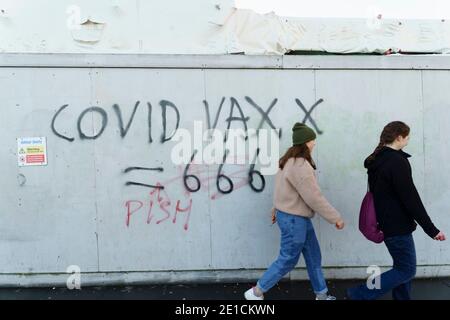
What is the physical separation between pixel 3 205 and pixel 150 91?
6.21ft

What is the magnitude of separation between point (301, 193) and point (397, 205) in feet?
2.52

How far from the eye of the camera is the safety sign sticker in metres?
4.68

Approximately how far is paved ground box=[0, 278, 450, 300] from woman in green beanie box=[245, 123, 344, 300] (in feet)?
1.95

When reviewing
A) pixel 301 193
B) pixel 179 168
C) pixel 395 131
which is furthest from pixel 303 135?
pixel 179 168

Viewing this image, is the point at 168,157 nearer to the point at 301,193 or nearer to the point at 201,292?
the point at 201,292

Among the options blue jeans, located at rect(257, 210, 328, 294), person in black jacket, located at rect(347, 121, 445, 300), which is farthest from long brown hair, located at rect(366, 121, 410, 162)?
blue jeans, located at rect(257, 210, 328, 294)

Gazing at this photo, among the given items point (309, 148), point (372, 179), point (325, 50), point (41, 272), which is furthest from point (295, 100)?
point (41, 272)

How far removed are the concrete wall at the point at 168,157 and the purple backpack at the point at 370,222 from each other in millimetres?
921

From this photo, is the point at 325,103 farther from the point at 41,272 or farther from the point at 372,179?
the point at 41,272

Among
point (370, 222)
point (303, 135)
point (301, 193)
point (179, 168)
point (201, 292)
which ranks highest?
point (303, 135)

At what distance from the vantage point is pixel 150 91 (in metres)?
4.74

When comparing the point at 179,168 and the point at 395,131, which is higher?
the point at 395,131

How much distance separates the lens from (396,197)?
371 cm

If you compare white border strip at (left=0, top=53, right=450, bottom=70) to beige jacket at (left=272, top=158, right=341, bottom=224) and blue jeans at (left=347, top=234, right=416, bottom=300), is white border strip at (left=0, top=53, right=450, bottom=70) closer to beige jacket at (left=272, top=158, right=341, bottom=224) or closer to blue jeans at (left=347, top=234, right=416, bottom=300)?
beige jacket at (left=272, top=158, right=341, bottom=224)
